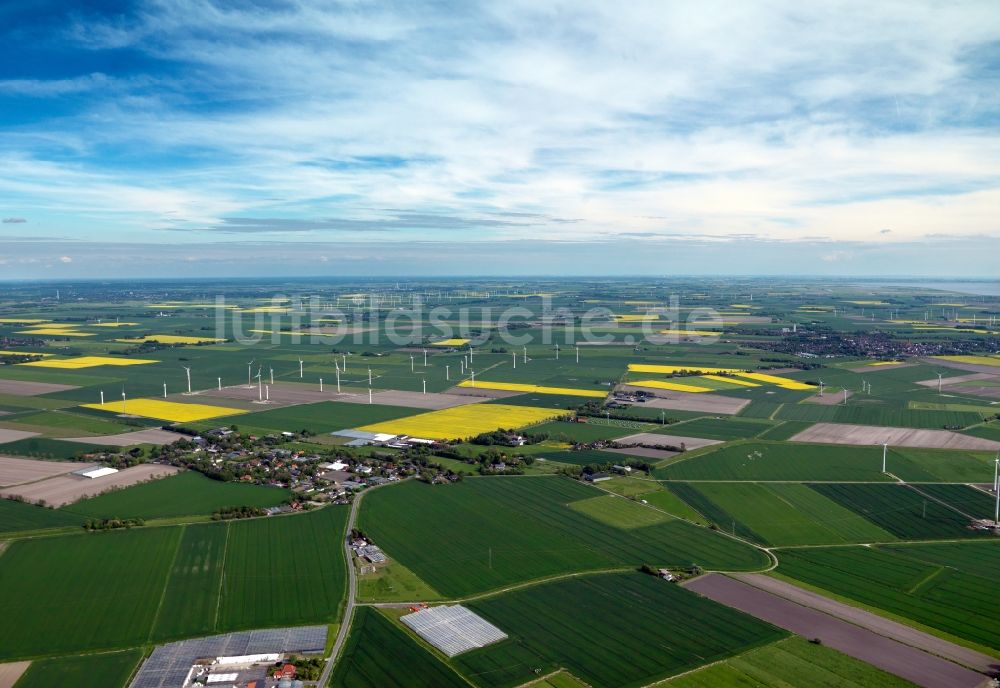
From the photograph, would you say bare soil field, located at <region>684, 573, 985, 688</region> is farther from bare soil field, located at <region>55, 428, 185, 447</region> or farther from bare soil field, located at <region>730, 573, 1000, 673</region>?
bare soil field, located at <region>55, 428, 185, 447</region>

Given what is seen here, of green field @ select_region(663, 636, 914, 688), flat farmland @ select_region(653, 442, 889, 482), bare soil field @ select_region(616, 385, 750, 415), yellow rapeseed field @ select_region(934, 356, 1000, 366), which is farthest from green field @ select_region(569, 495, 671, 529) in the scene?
yellow rapeseed field @ select_region(934, 356, 1000, 366)

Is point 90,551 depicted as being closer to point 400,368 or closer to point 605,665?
point 605,665

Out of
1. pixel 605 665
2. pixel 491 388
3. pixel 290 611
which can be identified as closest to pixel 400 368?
pixel 491 388

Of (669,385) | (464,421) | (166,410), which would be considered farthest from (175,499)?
(669,385)

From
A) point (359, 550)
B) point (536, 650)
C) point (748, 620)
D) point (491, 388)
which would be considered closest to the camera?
point (536, 650)

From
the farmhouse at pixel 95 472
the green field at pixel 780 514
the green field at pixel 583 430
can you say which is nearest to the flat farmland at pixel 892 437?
the green field at pixel 583 430

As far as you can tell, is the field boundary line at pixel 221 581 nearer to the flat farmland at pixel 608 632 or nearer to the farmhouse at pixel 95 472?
the flat farmland at pixel 608 632
